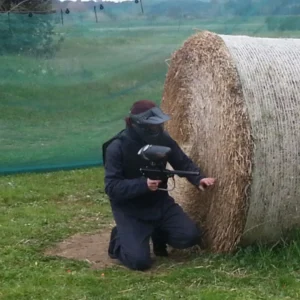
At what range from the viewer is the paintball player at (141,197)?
6098 mm

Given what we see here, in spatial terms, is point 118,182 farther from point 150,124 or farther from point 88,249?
point 88,249

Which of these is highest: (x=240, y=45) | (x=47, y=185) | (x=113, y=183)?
(x=240, y=45)

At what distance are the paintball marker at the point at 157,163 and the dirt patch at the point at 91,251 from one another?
713 mm

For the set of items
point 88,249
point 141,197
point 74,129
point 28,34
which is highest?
point 28,34

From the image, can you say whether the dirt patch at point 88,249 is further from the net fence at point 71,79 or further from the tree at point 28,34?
the tree at point 28,34

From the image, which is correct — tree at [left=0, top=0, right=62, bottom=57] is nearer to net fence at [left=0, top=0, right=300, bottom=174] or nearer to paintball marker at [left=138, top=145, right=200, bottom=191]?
net fence at [left=0, top=0, right=300, bottom=174]

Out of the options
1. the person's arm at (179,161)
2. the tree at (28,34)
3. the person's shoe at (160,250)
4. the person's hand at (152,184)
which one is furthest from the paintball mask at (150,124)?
the tree at (28,34)

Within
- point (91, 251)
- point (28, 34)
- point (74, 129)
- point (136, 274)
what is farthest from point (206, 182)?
point (28, 34)

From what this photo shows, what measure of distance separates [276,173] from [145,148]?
3.21 feet

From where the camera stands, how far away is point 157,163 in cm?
601

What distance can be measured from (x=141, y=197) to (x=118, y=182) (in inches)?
10.7

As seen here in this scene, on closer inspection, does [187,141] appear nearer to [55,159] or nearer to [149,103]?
[149,103]

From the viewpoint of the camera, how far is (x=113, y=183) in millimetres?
6133

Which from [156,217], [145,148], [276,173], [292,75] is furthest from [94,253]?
[292,75]
